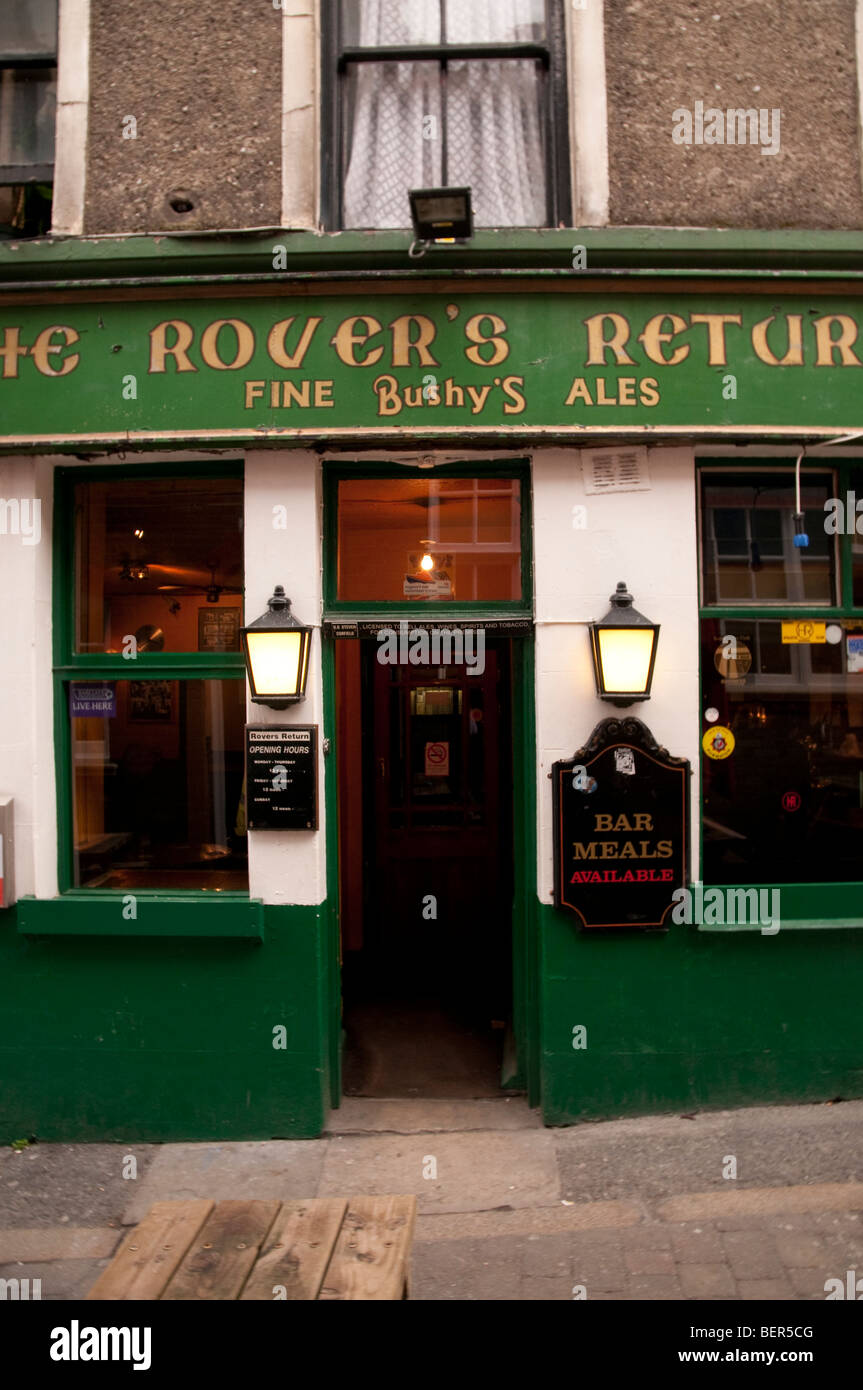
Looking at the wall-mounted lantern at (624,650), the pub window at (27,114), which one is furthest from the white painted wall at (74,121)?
the wall-mounted lantern at (624,650)

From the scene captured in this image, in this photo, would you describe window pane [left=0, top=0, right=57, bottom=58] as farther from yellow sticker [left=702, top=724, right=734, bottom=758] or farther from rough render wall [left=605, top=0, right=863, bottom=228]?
yellow sticker [left=702, top=724, right=734, bottom=758]

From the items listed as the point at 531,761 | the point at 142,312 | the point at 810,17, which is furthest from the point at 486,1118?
the point at 810,17

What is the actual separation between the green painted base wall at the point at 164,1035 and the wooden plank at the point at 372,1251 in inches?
68.0

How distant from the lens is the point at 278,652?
4.59m

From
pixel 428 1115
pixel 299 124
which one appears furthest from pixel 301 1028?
pixel 299 124

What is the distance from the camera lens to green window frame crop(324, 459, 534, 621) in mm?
4832

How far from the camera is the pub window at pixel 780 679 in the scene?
16.0ft

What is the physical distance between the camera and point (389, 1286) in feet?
8.41

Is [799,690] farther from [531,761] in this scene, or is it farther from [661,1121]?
[661,1121]

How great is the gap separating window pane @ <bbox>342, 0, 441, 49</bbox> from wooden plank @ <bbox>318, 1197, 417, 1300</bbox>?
570 cm

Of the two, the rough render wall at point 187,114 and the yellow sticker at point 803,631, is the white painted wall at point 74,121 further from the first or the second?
the yellow sticker at point 803,631

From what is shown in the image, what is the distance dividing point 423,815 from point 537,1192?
3233 millimetres

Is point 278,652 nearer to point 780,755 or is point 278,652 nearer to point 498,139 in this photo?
point 780,755

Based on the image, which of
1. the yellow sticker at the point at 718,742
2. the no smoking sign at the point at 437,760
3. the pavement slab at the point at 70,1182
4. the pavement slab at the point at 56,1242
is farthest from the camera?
the no smoking sign at the point at 437,760
